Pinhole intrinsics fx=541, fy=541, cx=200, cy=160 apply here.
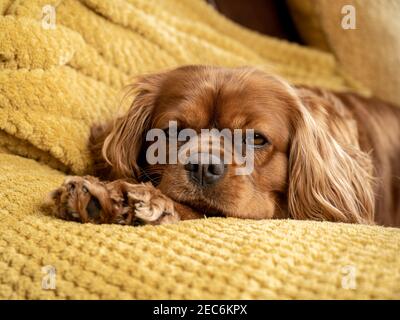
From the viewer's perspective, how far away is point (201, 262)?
1.42 meters

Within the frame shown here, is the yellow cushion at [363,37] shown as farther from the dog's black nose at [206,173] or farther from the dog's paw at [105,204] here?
the dog's paw at [105,204]

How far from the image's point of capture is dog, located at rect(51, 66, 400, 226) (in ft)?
5.95

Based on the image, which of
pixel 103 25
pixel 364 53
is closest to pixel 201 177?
pixel 103 25

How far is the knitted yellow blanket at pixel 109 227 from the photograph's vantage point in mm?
1342

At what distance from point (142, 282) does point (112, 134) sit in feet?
4.20

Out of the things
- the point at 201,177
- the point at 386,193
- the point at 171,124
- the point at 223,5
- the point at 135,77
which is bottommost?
the point at 386,193

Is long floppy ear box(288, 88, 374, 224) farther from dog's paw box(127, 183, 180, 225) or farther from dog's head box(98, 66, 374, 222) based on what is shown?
dog's paw box(127, 183, 180, 225)

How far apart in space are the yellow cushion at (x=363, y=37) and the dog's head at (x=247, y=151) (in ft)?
4.16

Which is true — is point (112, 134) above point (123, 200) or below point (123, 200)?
above

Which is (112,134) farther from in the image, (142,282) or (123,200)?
(142,282)

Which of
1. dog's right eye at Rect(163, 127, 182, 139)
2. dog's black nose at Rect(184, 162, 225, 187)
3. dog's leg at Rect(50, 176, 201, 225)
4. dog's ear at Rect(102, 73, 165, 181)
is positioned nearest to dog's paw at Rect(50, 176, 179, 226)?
dog's leg at Rect(50, 176, 201, 225)

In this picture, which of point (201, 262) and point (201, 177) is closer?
point (201, 262)

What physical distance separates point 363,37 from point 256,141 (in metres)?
1.79

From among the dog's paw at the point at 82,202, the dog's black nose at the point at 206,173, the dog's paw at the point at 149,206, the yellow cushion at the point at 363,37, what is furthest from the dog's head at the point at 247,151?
the yellow cushion at the point at 363,37
